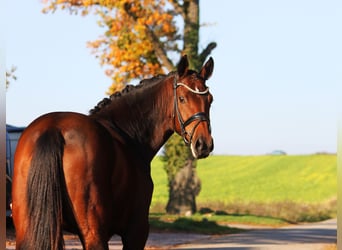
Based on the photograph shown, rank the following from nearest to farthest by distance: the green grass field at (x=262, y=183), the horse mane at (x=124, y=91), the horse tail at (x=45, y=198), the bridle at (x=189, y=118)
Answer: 1. the horse tail at (x=45, y=198)
2. the bridle at (x=189, y=118)
3. the horse mane at (x=124, y=91)
4. the green grass field at (x=262, y=183)

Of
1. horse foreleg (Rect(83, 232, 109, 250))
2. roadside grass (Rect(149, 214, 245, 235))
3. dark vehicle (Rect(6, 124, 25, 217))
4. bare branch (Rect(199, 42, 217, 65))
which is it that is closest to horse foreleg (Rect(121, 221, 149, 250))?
horse foreleg (Rect(83, 232, 109, 250))

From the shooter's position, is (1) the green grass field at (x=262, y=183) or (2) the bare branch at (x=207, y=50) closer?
(2) the bare branch at (x=207, y=50)

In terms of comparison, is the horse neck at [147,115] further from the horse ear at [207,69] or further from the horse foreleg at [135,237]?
the horse foreleg at [135,237]

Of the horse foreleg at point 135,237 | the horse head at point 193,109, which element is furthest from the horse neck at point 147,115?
the horse foreleg at point 135,237

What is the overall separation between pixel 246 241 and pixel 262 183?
1205 inches

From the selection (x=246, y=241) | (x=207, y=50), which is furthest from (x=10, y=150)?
(x=207, y=50)

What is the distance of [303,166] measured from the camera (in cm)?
5541

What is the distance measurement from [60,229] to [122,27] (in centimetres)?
2025

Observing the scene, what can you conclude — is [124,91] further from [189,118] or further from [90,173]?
[90,173]

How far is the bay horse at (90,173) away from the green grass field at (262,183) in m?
23.8

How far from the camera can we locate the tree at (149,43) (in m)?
26.3

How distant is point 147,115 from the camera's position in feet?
27.8

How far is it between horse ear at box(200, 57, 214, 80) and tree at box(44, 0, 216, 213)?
1740 centimetres

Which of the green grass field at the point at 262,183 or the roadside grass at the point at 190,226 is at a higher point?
the green grass field at the point at 262,183
